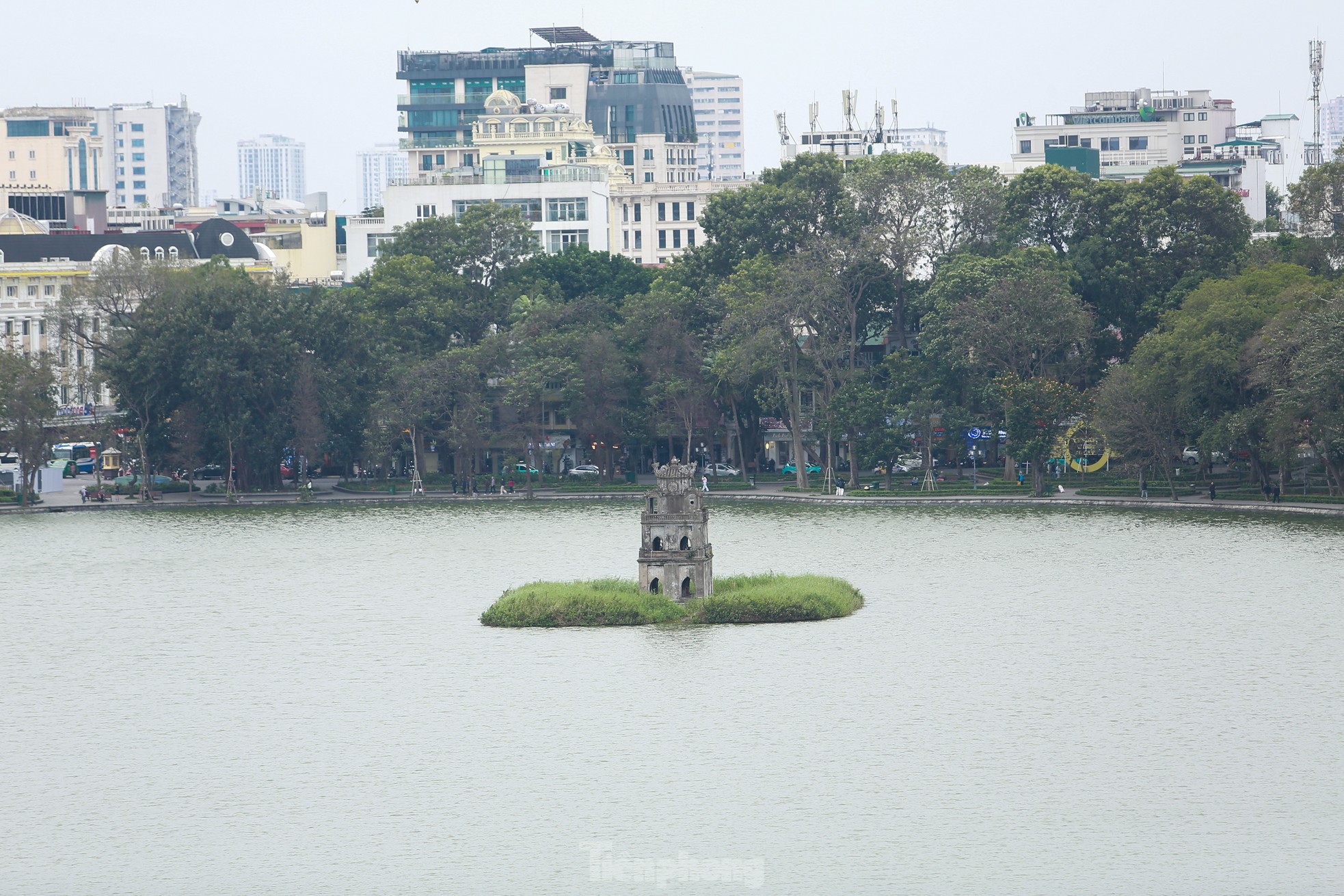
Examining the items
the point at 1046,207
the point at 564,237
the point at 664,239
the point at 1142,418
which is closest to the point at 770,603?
the point at 1142,418

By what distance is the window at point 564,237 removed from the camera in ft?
478

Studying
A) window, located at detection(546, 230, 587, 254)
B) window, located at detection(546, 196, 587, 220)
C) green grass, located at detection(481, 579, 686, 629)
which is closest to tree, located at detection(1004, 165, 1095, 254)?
window, located at detection(546, 230, 587, 254)

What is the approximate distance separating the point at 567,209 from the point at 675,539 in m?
93.0

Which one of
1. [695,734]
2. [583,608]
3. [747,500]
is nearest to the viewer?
[695,734]

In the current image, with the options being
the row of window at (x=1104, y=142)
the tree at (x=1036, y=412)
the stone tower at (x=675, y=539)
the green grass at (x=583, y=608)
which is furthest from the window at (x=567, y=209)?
the stone tower at (x=675, y=539)

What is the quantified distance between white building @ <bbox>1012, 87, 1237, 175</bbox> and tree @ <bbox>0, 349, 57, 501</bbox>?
83471 mm

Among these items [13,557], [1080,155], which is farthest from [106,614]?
[1080,155]

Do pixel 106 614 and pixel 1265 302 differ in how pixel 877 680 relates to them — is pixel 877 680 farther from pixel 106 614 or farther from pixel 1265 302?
pixel 1265 302

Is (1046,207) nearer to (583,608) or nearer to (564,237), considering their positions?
(564,237)

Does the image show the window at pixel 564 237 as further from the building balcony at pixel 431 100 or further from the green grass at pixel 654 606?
the green grass at pixel 654 606

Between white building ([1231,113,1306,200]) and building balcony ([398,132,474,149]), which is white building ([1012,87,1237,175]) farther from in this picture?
building balcony ([398,132,474,149])

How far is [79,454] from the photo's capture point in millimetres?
132125

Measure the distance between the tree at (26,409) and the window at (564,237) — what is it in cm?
4936

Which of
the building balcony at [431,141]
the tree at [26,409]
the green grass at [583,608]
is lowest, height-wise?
the green grass at [583,608]
